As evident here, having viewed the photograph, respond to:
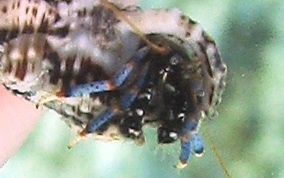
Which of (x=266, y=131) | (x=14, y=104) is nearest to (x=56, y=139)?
(x=14, y=104)

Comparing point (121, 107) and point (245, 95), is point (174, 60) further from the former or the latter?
point (245, 95)

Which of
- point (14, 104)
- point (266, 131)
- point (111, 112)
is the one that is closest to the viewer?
point (111, 112)

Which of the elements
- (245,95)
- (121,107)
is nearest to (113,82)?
(121,107)

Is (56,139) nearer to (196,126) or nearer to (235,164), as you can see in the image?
(235,164)

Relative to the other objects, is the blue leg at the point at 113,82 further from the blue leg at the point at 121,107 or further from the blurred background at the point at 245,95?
the blurred background at the point at 245,95

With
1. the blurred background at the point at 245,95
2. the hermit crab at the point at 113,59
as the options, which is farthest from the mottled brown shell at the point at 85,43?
the blurred background at the point at 245,95

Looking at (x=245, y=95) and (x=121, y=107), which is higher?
(x=121, y=107)
